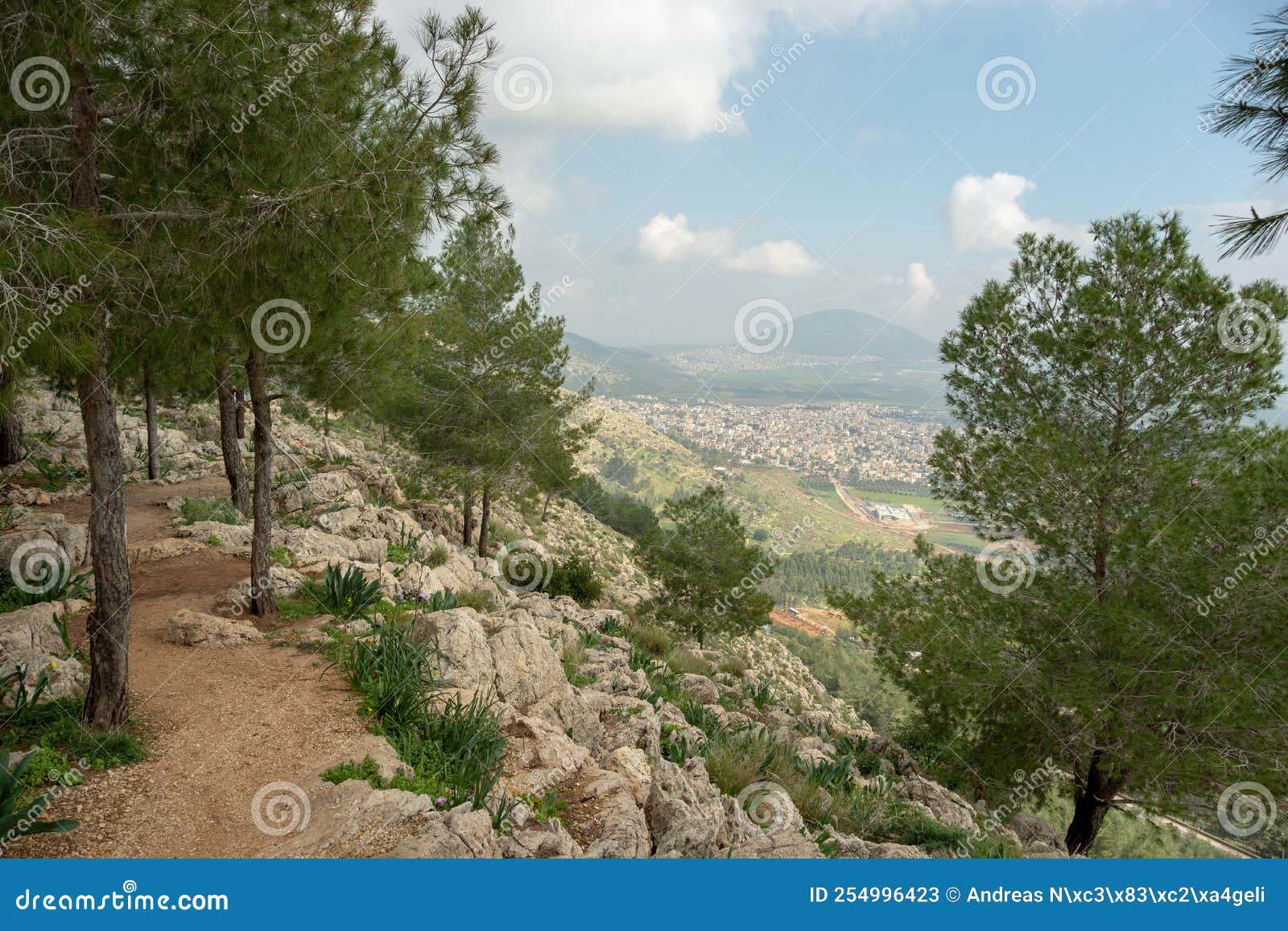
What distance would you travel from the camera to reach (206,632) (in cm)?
698

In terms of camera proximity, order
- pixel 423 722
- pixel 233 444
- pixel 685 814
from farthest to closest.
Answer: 1. pixel 233 444
2. pixel 423 722
3. pixel 685 814

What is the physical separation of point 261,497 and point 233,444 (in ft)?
19.5

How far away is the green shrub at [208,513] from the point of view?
11883mm

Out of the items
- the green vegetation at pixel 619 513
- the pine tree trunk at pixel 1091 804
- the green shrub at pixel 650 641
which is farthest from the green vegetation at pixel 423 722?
the green vegetation at pixel 619 513

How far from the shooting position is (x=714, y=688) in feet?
35.0

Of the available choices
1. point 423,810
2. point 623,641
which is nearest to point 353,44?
point 423,810

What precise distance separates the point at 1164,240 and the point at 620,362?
193 meters

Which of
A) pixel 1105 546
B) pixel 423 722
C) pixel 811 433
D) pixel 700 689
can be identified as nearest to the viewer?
pixel 423 722

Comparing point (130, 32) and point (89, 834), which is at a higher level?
point (130, 32)

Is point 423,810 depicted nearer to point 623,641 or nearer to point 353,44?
point 353,44

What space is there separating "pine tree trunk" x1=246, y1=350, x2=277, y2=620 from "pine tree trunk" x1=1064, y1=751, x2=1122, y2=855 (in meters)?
11.5

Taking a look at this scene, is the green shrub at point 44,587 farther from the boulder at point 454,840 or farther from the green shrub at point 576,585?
the green shrub at point 576,585

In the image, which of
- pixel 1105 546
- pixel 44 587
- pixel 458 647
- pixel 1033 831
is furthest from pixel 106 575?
pixel 1033 831

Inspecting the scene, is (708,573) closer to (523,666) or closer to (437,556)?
(437,556)
